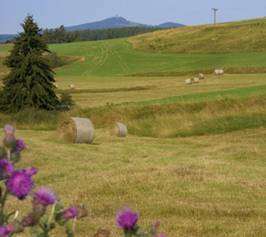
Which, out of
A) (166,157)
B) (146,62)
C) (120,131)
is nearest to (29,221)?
(166,157)

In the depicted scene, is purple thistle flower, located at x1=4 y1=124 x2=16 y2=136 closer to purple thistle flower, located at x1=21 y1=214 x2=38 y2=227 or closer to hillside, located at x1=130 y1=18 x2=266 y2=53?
purple thistle flower, located at x1=21 y1=214 x2=38 y2=227

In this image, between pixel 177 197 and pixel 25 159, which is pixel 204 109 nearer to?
pixel 25 159

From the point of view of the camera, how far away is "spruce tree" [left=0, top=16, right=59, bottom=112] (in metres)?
31.2

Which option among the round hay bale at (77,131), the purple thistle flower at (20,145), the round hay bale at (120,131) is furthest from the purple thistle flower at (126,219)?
the round hay bale at (120,131)

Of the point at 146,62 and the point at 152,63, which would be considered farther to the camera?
the point at 146,62

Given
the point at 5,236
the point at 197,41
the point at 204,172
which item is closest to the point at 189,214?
the point at 204,172

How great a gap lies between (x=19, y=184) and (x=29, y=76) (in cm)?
2944

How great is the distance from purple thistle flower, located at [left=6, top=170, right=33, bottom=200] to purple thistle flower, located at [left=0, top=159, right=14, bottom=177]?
0.11 ft

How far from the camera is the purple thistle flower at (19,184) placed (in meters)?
2.29

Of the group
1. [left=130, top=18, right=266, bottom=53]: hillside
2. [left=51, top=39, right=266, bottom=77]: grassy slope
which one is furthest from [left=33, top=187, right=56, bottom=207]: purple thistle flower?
[left=130, top=18, right=266, bottom=53]: hillside

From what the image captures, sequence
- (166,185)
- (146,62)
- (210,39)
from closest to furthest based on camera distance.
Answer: (166,185) → (146,62) → (210,39)

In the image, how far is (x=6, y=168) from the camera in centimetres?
241

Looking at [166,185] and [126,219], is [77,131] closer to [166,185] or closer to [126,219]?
[166,185]

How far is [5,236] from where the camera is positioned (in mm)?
2244
